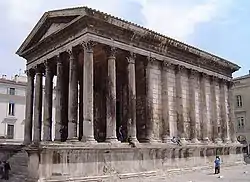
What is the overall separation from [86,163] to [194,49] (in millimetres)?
12434

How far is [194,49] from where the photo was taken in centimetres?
2303

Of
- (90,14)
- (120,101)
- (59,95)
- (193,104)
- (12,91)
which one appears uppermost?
(90,14)

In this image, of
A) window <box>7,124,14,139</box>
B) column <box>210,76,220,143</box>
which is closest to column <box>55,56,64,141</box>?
column <box>210,76,220,143</box>

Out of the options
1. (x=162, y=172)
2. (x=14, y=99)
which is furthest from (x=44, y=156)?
(x=14, y=99)

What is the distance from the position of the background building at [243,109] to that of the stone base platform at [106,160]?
18.8 meters

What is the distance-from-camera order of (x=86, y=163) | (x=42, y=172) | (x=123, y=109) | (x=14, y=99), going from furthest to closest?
(x=14, y=99), (x=123, y=109), (x=86, y=163), (x=42, y=172)

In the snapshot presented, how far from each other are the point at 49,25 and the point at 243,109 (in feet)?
92.9

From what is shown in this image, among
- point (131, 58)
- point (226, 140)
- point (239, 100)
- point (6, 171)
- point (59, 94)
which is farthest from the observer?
point (239, 100)

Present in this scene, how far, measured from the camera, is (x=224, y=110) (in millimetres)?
26109

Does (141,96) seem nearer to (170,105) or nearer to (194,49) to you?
(170,105)

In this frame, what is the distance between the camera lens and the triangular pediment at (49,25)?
17.8 meters

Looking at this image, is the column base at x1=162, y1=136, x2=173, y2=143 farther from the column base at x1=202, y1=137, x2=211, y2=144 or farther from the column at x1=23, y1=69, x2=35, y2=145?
the column at x1=23, y1=69, x2=35, y2=145

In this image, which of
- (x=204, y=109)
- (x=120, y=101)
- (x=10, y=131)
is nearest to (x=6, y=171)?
(x=120, y=101)

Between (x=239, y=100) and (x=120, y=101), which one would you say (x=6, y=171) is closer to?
(x=120, y=101)
